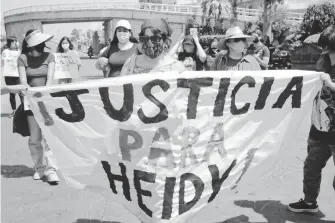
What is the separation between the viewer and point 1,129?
914 cm

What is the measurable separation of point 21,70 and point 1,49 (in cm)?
618

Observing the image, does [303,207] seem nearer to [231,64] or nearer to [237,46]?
[231,64]

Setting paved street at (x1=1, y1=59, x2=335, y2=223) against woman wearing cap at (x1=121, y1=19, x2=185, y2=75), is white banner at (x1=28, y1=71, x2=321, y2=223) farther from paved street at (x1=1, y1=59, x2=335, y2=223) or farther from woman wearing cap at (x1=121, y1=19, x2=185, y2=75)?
paved street at (x1=1, y1=59, x2=335, y2=223)

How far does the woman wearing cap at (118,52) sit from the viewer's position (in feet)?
17.2

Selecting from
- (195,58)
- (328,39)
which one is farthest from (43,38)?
(328,39)

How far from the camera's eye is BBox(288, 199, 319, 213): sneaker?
4.22 meters

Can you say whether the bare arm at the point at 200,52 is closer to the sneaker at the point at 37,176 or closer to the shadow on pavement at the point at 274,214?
the shadow on pavement at the point at 274,214

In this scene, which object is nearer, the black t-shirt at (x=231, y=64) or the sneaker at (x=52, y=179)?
the black t-shirt at (x=231, y=64)

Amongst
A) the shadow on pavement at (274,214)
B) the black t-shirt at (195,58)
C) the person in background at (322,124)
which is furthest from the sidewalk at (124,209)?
the black t-shirt at (195,58)

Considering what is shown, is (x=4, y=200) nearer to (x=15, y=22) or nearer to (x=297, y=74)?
(x=297, y=74)

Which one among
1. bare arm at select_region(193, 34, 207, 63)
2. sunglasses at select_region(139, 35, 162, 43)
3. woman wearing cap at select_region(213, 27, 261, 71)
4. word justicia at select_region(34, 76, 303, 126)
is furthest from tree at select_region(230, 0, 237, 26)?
sunglasses at select_region(139, 35, 162, 43)

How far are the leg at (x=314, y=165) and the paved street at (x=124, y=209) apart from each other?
23cm

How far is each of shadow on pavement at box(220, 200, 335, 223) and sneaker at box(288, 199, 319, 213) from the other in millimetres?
37

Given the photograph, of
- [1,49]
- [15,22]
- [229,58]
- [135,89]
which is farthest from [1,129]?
[15,22]
